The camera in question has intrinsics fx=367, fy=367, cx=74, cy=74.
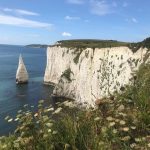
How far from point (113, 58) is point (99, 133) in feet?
157

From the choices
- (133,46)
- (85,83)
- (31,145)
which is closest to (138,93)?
(31,145)

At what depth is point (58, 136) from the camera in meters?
7.30

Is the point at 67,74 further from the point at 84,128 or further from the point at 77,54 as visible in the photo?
the point at 84,128

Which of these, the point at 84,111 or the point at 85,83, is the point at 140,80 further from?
the point at 85,83

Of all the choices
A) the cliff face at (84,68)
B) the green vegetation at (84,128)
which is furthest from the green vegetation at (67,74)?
the green vegetation at (84,128)

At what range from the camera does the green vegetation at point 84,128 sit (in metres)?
6.97

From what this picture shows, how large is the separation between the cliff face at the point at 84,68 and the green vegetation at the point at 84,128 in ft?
131

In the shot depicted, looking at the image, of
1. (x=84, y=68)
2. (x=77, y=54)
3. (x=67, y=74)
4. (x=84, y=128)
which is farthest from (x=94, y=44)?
(x=84, y=128)

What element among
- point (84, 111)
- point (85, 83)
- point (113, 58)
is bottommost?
point (85, 83)

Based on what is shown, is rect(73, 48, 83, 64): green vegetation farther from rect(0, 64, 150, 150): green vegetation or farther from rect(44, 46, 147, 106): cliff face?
rect(0, 64, 150, 150): green vegetation

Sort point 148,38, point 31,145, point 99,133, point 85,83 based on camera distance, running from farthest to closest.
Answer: point 85,83 < point 148,38 < point 99,133 < point 31,145

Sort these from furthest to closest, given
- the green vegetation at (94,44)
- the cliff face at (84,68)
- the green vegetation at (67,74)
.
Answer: the green vegetation at (67,74) → the green vegetation at (94,44) → the cliff face at (84,68)

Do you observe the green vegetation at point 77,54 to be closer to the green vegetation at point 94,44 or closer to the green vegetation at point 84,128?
the green vegetation at point 94,44

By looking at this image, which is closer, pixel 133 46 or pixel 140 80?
pixel 140 80
